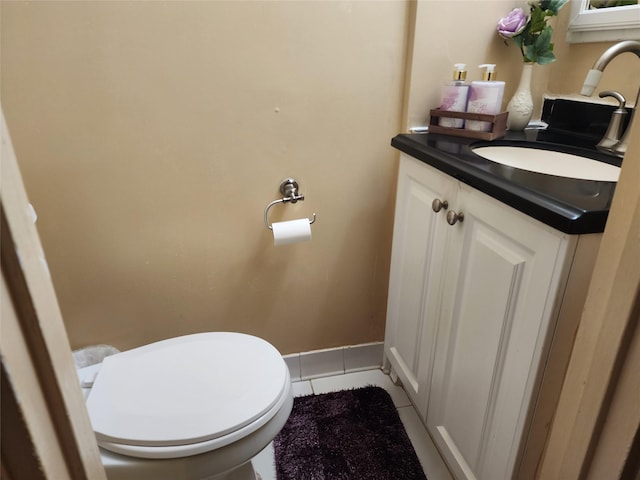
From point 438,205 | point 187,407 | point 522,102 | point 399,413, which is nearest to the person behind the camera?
point 187,407

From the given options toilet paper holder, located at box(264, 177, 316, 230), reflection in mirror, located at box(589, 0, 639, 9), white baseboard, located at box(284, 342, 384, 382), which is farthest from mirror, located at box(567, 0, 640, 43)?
white baseboard, located at box(284, 342, 384, 382)

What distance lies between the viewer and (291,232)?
1305 mm

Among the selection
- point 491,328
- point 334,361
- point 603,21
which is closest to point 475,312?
point 491,328

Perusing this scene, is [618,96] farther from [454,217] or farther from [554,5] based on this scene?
[454,217]

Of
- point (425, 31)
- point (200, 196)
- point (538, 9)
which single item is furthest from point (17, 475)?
point (538, 9)

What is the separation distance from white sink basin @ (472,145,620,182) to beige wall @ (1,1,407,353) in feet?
1.06

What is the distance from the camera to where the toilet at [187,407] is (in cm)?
90

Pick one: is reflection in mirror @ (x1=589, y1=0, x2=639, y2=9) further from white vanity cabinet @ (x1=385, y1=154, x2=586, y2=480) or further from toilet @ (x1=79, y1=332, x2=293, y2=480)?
toilet @ (x1=79, y1=332, x2=293, y2=480)

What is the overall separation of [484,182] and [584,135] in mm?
630

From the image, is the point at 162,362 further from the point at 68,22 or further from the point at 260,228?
the point at 68,22

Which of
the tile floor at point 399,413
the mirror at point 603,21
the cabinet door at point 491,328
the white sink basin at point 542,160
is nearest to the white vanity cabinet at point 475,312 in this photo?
the cabinet door at point 491,328

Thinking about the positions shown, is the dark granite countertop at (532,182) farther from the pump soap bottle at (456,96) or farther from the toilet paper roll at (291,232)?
the toilet paper roll at (291,232)

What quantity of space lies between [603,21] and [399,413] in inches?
52.0

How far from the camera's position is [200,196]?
1.30 metres
